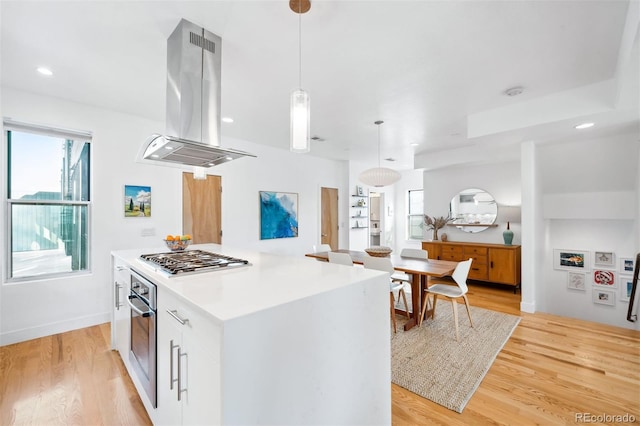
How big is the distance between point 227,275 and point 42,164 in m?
3.05

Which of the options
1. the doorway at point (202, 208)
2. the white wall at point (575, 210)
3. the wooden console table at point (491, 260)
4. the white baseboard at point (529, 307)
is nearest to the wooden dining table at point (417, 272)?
the white baseboard at point (529, 307)

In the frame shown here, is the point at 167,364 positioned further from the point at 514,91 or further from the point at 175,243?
the point at 514,91

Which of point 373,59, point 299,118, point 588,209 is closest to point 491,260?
point 588,209

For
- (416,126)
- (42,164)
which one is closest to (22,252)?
(42,164)

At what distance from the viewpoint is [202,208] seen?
4281 mm

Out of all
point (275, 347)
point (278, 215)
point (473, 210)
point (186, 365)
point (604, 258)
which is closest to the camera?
point (275, 347)

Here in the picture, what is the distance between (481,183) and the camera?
5543mm

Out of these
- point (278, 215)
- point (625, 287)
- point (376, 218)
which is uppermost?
point (278, 215)

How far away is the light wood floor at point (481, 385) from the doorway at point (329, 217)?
391cm

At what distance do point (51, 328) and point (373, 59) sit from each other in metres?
4.23

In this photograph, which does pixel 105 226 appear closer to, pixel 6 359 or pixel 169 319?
pixel 6 359

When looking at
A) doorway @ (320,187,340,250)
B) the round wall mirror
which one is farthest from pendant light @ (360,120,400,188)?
the round wall mirror

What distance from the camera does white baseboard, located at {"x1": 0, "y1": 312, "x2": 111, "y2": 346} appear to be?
2.84m

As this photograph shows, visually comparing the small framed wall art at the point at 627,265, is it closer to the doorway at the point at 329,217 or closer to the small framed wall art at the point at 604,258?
the small framed wall art at the point at 604,258
